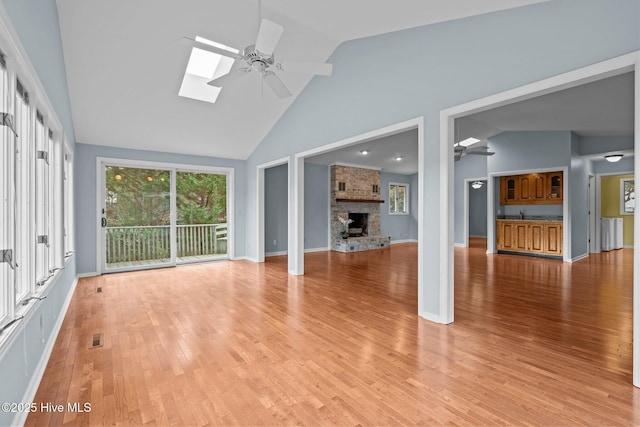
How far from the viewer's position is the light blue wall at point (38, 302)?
1.66 m

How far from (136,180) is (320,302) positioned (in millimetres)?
4628

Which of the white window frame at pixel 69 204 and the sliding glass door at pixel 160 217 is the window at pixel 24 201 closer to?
the white window frame at pixel 69 204

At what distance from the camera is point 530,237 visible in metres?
7.62

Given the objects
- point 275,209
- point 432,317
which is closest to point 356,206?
point 275,209

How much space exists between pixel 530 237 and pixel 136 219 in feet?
29.4

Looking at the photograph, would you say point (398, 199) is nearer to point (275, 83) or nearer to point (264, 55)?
point (275, 83)

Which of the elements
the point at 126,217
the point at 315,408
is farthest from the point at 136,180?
the point at 315,408

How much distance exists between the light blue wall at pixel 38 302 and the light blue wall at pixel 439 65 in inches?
129

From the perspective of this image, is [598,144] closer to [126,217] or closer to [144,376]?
[144,376]

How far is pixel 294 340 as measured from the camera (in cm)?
282

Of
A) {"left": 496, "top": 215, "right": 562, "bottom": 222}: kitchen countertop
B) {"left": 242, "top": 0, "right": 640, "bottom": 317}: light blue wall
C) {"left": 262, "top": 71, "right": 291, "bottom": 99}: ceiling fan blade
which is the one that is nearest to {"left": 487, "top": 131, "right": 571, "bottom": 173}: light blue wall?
{"left": 496, "top": 215, "right": 562, "bottom": 222}: kitchen countertop

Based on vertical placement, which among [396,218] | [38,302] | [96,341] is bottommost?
[96,341]

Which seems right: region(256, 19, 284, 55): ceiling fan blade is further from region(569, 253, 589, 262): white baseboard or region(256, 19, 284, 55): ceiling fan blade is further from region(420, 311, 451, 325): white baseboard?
region(569, 253, 589, 262): white baseboard

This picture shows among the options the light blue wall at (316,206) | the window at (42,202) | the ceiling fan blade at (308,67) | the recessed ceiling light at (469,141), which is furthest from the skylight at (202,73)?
the recessed ceiling light at (469,141)
